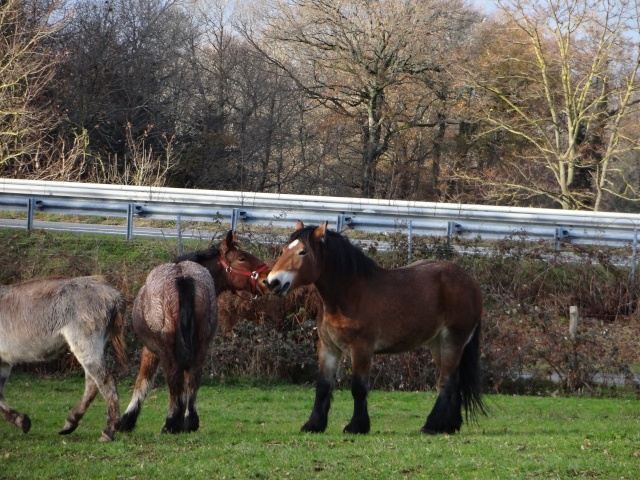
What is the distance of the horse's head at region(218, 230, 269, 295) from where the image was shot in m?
11.2

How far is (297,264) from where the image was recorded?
32.5 feet

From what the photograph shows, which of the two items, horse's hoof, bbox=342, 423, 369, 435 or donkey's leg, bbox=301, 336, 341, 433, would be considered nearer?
horse's hoof, bbox=342, 423, 369, 435

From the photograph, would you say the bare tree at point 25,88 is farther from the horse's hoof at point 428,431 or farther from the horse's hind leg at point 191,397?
the horse's hoof at point 428,431

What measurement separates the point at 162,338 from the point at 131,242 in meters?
9.26

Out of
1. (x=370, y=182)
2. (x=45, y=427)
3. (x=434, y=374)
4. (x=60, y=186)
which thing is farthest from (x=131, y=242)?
(x=370, y=182)

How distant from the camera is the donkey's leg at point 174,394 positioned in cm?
952

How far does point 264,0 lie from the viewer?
32125 mm

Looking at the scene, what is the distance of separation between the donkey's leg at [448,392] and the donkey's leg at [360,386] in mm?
767

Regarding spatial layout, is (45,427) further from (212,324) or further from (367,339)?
(367,339)

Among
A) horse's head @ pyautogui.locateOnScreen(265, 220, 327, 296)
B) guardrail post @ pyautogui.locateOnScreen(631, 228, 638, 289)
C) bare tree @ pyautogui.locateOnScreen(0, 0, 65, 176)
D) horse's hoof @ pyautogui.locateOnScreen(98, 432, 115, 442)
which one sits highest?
bare tree @ pyautogui.locateOnScreen(0, 0, 65, 176)

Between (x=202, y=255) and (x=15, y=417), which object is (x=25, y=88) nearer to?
(x=202, y=255)

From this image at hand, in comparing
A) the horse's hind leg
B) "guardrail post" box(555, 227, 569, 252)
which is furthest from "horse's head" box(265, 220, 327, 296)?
"guardrail post" box(555, 227, 569, 252)

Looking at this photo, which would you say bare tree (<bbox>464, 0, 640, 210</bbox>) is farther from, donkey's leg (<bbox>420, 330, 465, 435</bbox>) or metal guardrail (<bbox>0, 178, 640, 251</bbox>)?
donkey's leg (<bbox>420, 330, 465, 435</bbox>)

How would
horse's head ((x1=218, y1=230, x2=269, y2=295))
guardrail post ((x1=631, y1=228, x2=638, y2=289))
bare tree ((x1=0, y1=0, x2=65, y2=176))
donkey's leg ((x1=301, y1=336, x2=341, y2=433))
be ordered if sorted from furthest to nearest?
1. bare tree ((x1=0, y1=0, x2=65, y2=176))
2. guardrail post ((x1=631, y1=228, x2=638, y2=289))
3. horse's head ((x1=218, y1=230, x2=269, y2=295))
4. donkey's leg ((x1=301, y1=336, x2=341, y2=433))
